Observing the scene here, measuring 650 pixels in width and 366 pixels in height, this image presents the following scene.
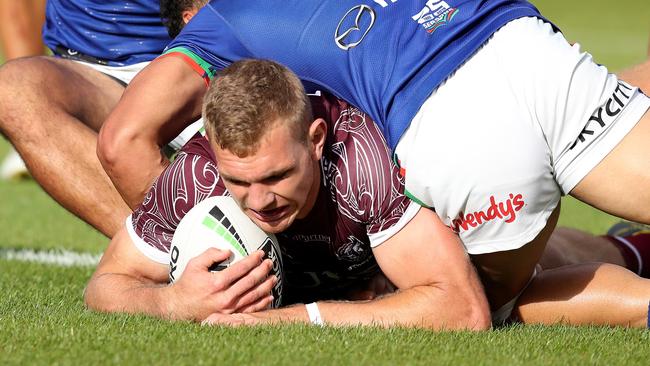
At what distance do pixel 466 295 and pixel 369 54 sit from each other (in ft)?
3.88

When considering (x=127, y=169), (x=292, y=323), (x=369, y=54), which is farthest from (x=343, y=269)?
(x=127, y=169)

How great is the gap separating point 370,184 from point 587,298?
121 centimetres

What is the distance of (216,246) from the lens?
459 cm

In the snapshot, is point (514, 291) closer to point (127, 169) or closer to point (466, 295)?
point (466, 295)

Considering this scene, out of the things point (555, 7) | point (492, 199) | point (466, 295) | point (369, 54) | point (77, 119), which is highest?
point (369, 54)

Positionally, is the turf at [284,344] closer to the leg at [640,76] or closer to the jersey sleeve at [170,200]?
the jersey sleeve at [170,200]

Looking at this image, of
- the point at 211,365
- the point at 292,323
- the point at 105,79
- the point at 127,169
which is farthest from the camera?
the point at 105,79

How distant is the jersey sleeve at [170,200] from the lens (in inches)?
190

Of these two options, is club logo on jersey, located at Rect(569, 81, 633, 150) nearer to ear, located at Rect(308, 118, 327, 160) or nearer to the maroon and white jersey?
the maroon and white jersey

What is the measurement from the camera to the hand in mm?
4445

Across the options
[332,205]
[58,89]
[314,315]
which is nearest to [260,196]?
[332,205]

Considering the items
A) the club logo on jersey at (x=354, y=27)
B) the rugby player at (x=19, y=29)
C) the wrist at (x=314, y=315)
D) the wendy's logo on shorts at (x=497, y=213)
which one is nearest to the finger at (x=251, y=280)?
the wrist at (x=314, y=315)

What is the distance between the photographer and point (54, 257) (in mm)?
7156

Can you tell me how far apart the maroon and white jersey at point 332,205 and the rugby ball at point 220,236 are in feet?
0.44
